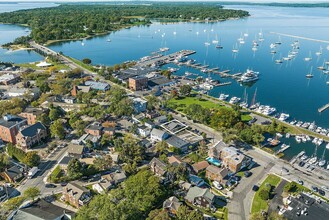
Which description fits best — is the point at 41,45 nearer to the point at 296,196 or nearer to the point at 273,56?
the point at 273,56

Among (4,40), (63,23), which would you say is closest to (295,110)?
(4,40)

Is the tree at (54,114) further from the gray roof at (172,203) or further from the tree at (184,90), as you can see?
the gray roof at (172,203)

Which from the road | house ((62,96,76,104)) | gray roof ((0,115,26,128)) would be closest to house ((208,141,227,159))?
the road

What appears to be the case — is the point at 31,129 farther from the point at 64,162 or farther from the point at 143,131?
the point at 143,131

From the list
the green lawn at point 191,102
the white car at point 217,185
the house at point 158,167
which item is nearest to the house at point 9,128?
the house at point 158,167

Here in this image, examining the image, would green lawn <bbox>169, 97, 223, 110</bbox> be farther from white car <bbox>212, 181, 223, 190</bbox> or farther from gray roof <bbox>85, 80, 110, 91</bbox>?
white car <bbox>212, 181, 223, 190</bbox>

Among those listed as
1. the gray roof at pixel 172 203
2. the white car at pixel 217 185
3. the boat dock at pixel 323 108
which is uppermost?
the gray roof at pixel 172 203
